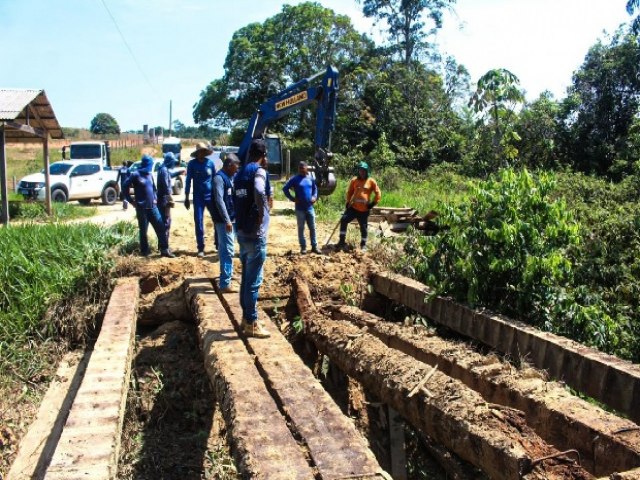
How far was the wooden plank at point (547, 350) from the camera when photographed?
459 centimetres

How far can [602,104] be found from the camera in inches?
918

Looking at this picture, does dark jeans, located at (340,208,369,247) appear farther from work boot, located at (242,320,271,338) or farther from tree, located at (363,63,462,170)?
tree, located at (363,63,462,170)

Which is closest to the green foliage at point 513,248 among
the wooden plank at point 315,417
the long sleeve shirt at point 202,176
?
the wooden plank at point 315,417

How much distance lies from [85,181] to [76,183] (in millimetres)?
308

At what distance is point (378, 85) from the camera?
31234mm

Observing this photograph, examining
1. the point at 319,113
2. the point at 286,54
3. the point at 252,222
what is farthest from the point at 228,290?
the point at 286,54

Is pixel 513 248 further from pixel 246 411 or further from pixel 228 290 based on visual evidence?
pixel 246 411

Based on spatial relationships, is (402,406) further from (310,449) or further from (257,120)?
(257,120)

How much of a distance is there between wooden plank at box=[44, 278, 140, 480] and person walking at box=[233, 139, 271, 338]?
Result: 3.93ft

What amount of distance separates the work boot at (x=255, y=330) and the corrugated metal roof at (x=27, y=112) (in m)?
10.1

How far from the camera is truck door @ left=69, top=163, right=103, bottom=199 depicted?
1936 centimetres

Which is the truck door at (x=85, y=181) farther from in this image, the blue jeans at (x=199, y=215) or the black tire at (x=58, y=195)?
the blue jeans at (x=199, y=215)

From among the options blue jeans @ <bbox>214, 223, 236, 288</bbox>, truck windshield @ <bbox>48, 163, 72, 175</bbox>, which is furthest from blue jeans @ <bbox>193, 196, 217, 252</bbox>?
truck windshield @ <bbox>48, 163, 72, 175</bbox>

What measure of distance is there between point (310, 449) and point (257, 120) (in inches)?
371
